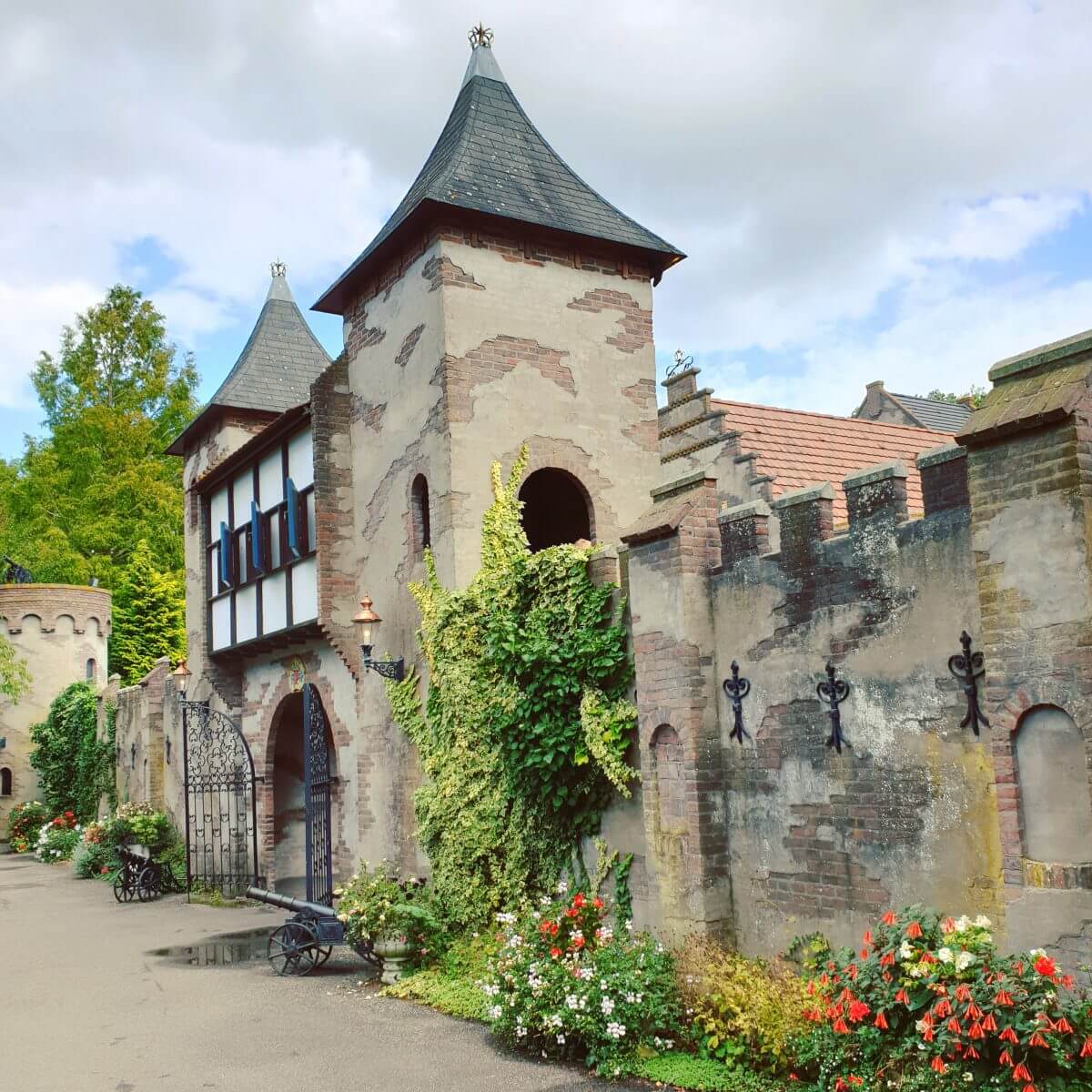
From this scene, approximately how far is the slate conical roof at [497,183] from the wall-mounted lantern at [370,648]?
429 cm

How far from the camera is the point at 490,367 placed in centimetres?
1250

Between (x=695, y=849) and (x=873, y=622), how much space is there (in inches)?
92.7

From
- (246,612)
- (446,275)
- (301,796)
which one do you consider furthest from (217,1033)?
(301,796)

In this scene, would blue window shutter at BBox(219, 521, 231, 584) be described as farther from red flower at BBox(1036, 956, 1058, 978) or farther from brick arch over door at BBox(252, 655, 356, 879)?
red flower at BBox(1036, 956, 1058, 978)

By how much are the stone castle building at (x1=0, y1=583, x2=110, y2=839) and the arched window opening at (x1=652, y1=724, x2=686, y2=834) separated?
26.9m

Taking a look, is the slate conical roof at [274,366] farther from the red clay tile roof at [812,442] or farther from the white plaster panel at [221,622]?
the red clay tile roof at [812,442]

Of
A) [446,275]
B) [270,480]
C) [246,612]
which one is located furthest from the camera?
[246,612]

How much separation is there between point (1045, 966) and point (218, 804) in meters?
16.2

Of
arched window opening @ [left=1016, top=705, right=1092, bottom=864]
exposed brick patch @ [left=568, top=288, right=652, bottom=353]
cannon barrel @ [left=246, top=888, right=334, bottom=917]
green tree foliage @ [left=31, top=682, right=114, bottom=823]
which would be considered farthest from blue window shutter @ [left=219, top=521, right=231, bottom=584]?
arched window opening @ [left=1016, top=705, right=1092, bottom=864]

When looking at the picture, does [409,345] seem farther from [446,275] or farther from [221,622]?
[221,622]

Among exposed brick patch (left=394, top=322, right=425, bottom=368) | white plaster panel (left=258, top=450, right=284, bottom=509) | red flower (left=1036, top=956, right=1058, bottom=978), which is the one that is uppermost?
exposed brick patch (left=394, top=322, right=425, bottom=368)

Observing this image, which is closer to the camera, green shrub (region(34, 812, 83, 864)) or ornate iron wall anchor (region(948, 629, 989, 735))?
ornate iron wall anchor (region(948, 629, 989, 735))

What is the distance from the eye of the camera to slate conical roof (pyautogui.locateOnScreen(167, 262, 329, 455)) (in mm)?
19828

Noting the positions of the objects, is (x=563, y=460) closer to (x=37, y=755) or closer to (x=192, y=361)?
Answer: (x=37, y=755)
